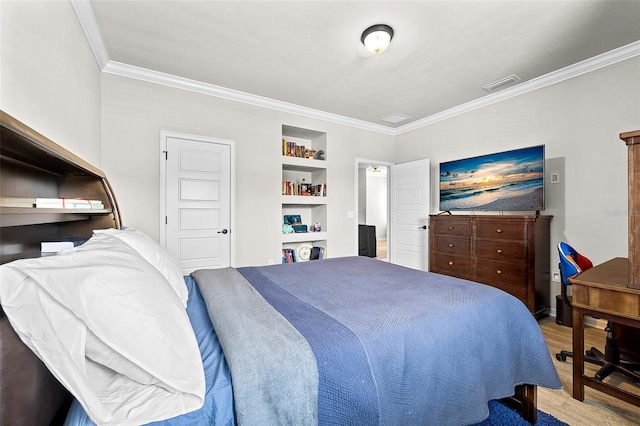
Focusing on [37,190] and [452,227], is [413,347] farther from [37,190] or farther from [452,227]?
[452,227]

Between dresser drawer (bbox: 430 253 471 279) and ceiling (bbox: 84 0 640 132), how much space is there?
221cm

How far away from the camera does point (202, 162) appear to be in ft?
11.6

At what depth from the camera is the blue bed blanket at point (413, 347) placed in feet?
3.28

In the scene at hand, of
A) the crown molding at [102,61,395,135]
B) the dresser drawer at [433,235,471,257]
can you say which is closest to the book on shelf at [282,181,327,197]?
the crown molding at [102,61,395,135]

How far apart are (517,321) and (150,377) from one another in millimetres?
1712

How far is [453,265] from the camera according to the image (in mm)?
3727

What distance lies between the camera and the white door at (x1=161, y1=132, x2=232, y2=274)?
337cm

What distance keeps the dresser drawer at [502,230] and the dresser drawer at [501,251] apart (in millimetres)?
71

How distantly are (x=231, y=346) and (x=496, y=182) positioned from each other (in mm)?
3767

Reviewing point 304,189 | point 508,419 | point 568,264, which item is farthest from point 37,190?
point 568,264

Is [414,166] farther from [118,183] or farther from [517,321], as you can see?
[118,183]

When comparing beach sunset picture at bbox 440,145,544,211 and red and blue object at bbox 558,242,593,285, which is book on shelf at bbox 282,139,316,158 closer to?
beach sunset picture at bbox 440,145,544,211

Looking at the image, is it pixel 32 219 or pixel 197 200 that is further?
pixel 197 200

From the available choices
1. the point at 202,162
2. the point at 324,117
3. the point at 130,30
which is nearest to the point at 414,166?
the point at 324,117
